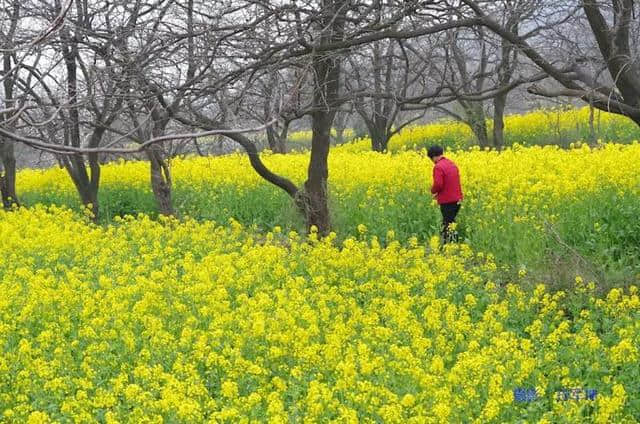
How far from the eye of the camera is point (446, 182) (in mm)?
9883

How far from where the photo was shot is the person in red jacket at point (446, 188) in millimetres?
9859

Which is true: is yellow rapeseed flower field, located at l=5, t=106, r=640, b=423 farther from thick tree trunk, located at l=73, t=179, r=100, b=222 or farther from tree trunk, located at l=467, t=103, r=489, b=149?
tree trunk, located at l=467, t=103, r=489, b=149

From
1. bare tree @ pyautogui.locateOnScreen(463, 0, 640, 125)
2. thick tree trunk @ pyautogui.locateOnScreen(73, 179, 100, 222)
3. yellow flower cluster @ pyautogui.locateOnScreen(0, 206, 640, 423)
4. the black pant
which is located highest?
bare tree @ pyautogui.locateOnScreen(463, 0, 640, 125)

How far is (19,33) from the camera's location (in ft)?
29.8

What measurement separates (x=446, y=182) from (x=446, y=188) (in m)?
0.09

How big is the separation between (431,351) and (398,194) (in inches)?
252

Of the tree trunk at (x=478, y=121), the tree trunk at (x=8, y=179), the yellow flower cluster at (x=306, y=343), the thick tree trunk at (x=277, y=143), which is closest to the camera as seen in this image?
the yellow flower cluster at (x=306, y=343)

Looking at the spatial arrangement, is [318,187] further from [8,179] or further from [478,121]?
[478,121]

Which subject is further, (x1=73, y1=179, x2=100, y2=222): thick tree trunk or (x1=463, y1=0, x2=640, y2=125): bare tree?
(x1=73, y1=179, x2=100, y2=222): thick tree trunk

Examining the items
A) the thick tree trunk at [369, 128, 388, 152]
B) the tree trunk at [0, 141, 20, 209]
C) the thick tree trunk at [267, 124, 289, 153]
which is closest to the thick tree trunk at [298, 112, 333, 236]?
the tree trunk at [0, 141, 20, 209]

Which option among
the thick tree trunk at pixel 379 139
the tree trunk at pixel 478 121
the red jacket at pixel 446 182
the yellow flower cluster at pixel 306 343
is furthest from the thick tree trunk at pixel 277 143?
the yellow flower cluster at pixel 306 343

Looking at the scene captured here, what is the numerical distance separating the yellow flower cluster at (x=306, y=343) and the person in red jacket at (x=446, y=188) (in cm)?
140

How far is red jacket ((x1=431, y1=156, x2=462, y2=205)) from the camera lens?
9859 millimetres

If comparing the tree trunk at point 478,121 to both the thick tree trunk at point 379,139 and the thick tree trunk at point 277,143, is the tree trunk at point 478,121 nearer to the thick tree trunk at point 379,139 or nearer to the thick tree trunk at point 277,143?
the thick tree trunk at point 379,139
